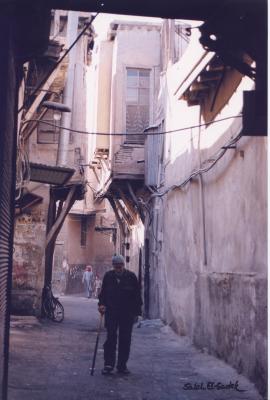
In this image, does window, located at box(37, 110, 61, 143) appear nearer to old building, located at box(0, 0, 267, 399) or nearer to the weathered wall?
the weathered wall

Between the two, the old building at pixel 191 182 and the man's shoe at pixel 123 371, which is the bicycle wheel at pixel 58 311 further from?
the man's shoe at pixel 123 371

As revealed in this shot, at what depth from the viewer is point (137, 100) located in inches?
869

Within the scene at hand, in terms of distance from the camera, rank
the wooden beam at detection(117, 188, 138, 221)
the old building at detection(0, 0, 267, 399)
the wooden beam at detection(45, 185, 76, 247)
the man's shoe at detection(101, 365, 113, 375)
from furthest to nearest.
Answer: 1. the wooden beam at detection(117, 188, 138, 221)
2. the wooden beam at detection(45, 185, 76, 247)
3. the man's shoe at detection(101, 365, 113, 375)
4. the old building at detection(0, 0, 267, 399)

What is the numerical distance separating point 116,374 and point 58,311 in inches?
358

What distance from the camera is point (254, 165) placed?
828cm

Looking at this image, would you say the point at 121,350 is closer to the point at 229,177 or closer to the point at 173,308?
the point at 229,177

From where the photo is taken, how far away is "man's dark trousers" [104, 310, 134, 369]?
865cm

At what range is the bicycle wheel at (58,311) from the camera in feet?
55.3

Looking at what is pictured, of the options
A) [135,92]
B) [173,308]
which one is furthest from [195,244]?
[135,92]

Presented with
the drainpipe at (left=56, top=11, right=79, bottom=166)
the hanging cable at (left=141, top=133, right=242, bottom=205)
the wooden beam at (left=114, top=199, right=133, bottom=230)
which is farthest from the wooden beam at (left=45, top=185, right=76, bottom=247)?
the wooden beam at (left=114, top=199, right=133, bottom=230)

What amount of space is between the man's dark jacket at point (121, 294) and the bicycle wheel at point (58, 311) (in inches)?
309

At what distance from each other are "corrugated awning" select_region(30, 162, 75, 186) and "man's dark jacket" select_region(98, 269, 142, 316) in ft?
19.6

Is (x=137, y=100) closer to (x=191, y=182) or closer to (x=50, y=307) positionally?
(x=50, y=307)
